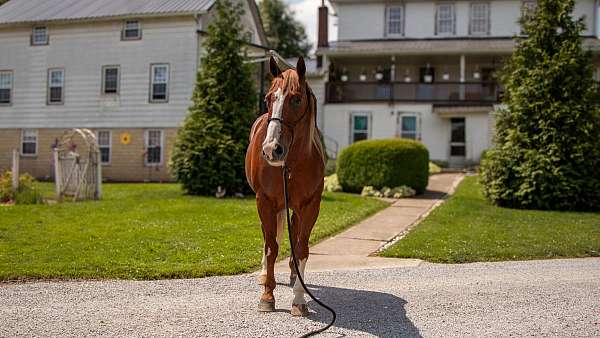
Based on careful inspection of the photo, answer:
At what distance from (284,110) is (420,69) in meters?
28.5

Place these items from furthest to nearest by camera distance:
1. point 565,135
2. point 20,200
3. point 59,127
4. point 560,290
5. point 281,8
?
point 281,8
point 59,127
point 20,200
point 565,135
point 560,290

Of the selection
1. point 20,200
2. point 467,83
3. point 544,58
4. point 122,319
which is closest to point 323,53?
point 467,83

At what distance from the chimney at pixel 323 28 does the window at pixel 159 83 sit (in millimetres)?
8652

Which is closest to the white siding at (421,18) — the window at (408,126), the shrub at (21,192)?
the window at (408,126)

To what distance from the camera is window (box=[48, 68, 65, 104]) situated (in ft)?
97.3

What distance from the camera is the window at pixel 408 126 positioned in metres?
30.0

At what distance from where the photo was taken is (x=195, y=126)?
17734mm

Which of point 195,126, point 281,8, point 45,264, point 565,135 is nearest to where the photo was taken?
point 45,264

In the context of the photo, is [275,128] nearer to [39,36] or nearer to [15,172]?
[15,172]

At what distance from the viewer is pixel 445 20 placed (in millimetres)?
32125

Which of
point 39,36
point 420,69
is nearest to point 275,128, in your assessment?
point 39,36

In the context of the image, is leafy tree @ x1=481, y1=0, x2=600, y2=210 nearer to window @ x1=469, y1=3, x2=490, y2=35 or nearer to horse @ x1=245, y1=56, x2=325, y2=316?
horse @ x1=245, y1=56, x2=325, y2=316

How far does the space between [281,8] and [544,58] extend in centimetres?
4357

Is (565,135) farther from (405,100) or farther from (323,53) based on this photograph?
(323,53)
